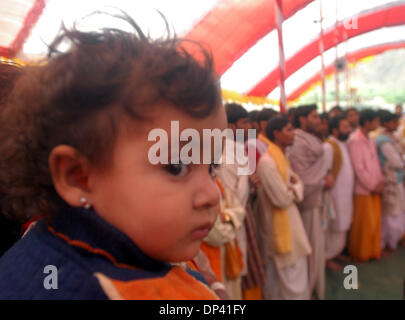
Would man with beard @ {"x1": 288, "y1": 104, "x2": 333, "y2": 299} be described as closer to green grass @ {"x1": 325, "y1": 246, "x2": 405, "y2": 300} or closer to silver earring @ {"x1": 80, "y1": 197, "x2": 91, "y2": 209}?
green grass @ {"x1": 325, "y1": 246, "x2": 405, "y2": 300}

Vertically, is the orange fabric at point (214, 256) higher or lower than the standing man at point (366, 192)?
lower

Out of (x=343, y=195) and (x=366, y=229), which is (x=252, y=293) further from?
(x=366, y=229)

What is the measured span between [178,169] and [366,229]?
11.9 ft

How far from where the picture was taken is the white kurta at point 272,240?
211cm

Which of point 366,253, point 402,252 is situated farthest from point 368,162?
point 402,252

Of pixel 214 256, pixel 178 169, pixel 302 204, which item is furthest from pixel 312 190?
pixel 178 169

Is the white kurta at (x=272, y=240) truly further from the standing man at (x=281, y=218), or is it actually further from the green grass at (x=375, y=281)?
the green grass at (x=375, y=281)

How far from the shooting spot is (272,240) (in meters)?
2.25

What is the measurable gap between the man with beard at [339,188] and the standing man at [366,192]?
4.1 inches

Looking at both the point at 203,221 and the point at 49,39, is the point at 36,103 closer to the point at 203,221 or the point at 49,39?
the point at 49,39

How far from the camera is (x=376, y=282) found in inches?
112

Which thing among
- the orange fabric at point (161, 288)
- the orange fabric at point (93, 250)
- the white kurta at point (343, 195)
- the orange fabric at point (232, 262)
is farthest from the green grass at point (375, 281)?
the orange fabric at point (93, 250)

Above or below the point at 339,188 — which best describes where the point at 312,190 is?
below

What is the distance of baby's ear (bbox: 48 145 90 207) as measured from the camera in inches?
16.3
